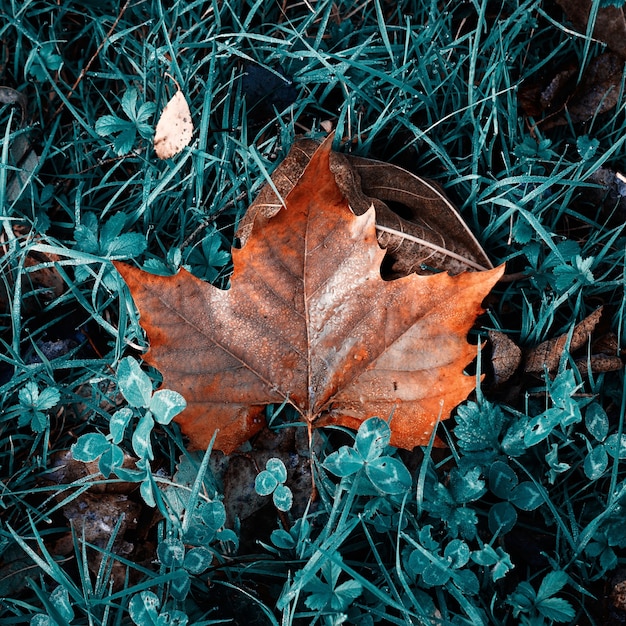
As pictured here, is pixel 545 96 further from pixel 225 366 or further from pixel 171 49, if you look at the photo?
pixel 225 366

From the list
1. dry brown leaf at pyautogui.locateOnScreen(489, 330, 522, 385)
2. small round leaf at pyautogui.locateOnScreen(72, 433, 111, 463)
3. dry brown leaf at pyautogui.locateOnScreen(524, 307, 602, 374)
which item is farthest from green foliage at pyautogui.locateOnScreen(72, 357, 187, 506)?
dry brown leaf at pyautogui.locateOnScreen(524, 307, 602, 374)

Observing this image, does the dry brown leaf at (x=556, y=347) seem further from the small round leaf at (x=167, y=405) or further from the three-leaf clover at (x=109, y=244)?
the three-leaf clover at (x=109, y=244)

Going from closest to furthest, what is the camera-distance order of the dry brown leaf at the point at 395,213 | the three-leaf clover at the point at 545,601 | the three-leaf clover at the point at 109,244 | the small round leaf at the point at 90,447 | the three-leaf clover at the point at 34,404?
1. the three-leaf clover at the point at 545,601
2. the small round leaf at the point at 90,447
3. the dry brown leaf at the point at 395,213
4. the three-leaf clover at the point at 34,404
5. the three-leaf clover at the point at 109,244

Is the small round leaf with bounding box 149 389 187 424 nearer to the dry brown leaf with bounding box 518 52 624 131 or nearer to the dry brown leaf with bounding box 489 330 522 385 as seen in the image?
the dry brown leaf with bounding box 489 330 522 385

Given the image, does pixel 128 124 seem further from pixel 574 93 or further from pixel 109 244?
pixel 574 93

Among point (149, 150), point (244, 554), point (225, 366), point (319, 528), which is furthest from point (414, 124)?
point (244, 554)

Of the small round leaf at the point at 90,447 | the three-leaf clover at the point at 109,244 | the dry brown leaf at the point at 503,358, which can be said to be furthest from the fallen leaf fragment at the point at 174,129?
the dry brown leaf at the point at 503,358

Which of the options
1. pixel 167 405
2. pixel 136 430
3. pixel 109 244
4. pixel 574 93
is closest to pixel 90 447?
pixel 136 430
